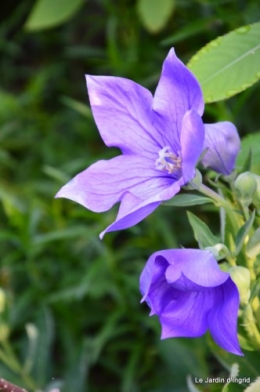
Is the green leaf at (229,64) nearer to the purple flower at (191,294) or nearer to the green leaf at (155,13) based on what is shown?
the purple flower at (191,294)

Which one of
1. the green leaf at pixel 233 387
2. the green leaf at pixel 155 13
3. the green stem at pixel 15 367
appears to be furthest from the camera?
the green leaf at pixel 155 13

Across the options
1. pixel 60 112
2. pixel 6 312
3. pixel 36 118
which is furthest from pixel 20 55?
pixel 6 312

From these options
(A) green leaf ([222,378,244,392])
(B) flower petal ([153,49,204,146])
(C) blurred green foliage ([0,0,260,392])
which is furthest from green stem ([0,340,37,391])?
(B) flower petal ([153,49,204,146])

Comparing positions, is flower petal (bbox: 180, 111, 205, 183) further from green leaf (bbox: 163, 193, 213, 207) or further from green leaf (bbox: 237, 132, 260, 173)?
green leaf (bbox: 237, 132, 260, 173)

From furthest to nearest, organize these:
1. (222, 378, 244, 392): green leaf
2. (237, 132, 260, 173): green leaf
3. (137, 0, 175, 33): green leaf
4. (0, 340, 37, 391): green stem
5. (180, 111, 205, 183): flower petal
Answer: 1. (137, 0, 175, 33): green leaf
2. (0, 340, 37, 391): green stem
3. (237, 132, 260, 173): green leaf
4. (222, 378, 244, 392): green leaf
5. (180, 111, 205, 183): flower petal

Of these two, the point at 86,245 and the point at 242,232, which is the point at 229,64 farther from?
the point at 86,245

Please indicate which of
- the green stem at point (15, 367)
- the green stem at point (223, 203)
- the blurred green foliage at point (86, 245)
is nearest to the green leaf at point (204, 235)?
the green stem at point (223, 203)
